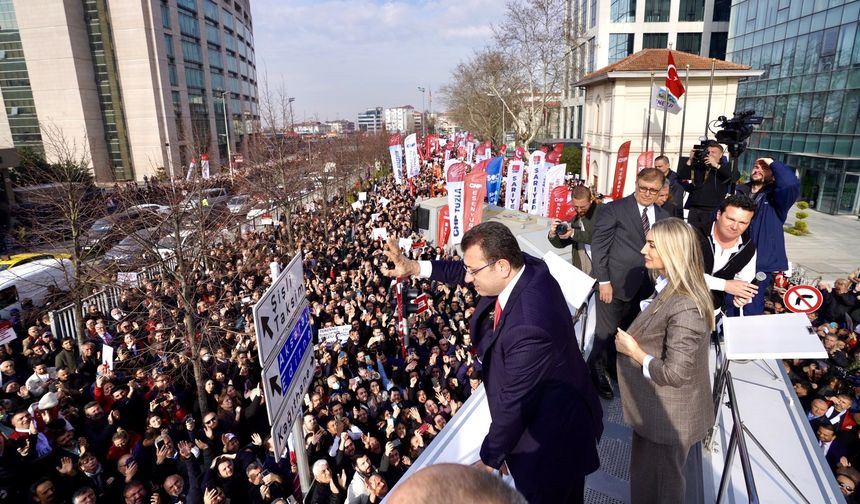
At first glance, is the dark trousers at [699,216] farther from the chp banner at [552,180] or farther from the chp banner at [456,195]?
A: the chp banner at [552,180]

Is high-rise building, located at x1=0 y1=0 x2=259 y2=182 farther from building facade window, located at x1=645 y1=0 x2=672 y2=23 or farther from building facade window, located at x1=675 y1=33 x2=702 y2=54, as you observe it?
building facade window, located at x1=675 y1=33 x2=702 y2=54

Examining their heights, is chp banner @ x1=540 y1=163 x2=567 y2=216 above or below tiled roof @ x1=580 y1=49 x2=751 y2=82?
below

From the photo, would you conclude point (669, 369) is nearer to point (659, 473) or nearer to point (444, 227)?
point (659, 473)

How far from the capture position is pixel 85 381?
309 inches

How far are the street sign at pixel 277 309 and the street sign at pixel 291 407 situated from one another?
0.47m

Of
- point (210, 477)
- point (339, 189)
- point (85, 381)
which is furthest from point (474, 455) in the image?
point (339, 189)

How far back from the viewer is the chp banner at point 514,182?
18562 millimetres

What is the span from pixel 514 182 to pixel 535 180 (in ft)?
3.21

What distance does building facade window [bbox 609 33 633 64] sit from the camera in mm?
41134

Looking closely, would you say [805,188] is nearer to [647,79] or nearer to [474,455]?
[647,79]

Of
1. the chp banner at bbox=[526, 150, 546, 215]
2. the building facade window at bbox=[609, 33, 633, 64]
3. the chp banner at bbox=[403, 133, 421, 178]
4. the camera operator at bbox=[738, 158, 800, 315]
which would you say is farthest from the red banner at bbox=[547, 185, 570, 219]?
the building facade window at bbox=[609, 33, 633, 64]

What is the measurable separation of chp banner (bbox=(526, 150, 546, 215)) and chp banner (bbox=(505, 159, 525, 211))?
475mm

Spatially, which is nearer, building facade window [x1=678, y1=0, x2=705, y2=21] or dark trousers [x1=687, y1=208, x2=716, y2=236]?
dark trousers [x1=687, y1=208, x2=716, y2=236]

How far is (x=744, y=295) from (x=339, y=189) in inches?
1094
